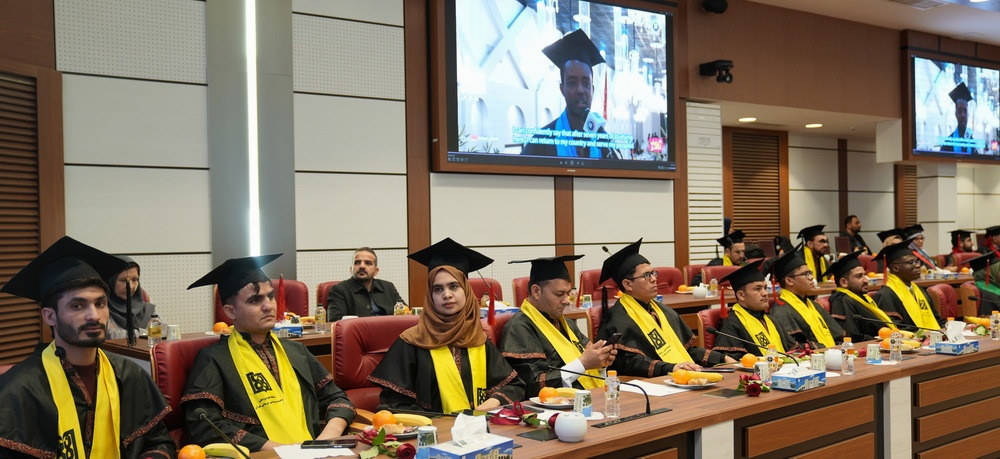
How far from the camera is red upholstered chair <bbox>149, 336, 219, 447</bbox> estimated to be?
116 inches

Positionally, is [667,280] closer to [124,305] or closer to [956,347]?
[956,347]

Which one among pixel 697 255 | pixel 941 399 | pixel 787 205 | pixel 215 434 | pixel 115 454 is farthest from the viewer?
pixel 787 205

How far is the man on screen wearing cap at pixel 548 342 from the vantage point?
3.65 metres

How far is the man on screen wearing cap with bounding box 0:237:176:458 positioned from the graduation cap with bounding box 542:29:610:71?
239 inches

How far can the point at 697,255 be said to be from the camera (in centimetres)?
968

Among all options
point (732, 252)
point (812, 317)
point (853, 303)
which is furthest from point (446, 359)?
point (732, 252)

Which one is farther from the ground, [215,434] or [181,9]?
[181,9]

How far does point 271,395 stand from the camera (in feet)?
10.1

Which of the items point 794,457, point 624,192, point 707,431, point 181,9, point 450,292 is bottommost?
point 794,457

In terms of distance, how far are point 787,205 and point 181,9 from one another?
950 centimetres

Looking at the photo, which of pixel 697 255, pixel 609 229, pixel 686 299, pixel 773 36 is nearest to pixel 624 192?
pixel 609 229

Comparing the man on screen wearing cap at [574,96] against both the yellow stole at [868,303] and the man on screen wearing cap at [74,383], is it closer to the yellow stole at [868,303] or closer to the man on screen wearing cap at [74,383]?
the yellow stole at [868,303]

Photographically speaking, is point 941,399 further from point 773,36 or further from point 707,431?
point 773,36

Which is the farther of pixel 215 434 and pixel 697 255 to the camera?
pixel 697 255
